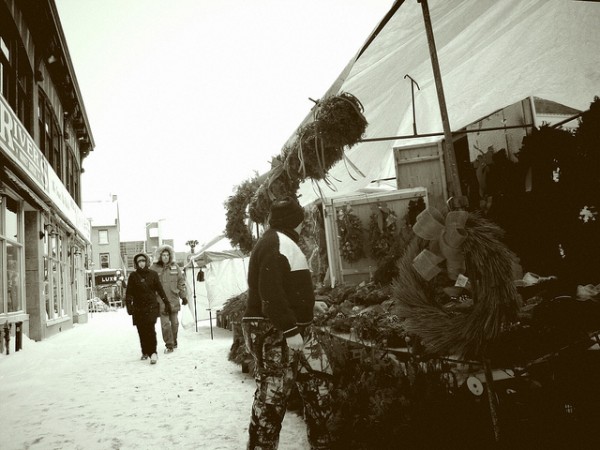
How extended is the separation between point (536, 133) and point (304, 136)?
250cm

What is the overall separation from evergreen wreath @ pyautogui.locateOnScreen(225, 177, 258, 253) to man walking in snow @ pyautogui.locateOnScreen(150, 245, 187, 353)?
2.48 metres

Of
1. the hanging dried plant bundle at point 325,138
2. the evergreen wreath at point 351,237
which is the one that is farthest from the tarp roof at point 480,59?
the evergreen wreath at point 351,237

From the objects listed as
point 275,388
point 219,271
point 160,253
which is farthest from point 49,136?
point 275,388

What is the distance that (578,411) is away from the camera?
232 centimetres

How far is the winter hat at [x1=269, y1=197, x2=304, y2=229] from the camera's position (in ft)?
11.4

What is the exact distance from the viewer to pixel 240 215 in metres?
7.53

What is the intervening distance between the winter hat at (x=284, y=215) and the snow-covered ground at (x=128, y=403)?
1.85 meters

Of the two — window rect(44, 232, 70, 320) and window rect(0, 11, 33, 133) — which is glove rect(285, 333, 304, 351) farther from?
window rect(44, 232, 70, 320)

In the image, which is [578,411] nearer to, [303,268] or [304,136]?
[303,268]

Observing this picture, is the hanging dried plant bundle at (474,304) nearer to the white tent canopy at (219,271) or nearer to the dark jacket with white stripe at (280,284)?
the dark jacket with white stripe at (280,284)

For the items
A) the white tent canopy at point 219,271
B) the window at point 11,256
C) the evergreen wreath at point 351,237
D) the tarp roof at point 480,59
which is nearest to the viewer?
the tarp roof at point 480,59

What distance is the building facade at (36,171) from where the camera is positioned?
973 centimetres

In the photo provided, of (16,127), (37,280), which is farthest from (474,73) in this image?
(37,280)

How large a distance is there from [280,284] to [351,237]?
372 centimetres
